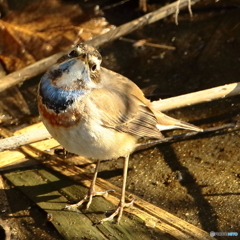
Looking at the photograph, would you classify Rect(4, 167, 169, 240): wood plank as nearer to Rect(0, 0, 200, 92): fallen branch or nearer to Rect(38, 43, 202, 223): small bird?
Rect(38, 43, 202, 223): small bird

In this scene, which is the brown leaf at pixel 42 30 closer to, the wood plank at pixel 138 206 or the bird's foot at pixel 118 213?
the wood plank at pixel 138 206

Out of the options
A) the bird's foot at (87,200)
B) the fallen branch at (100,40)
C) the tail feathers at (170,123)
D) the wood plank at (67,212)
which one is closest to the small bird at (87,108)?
the wood plank at (67,212)

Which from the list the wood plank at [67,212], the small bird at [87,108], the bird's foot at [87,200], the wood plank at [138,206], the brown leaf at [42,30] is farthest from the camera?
the brown leaf at [42,30]

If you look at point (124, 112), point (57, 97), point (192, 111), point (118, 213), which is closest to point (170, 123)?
Answer: point (124, 112)

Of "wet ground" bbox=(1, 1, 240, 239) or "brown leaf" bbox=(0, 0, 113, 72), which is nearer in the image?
"wet ground" bbox=(1, 1, 240, 239)

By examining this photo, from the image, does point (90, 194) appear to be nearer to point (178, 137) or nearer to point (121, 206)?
point (121, 206)

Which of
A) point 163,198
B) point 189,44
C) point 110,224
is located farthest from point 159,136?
point 189,44

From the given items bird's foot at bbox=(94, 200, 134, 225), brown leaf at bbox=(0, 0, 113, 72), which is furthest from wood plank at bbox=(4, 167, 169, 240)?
brown leaf at bbox=(0, 0, 113, 72)
